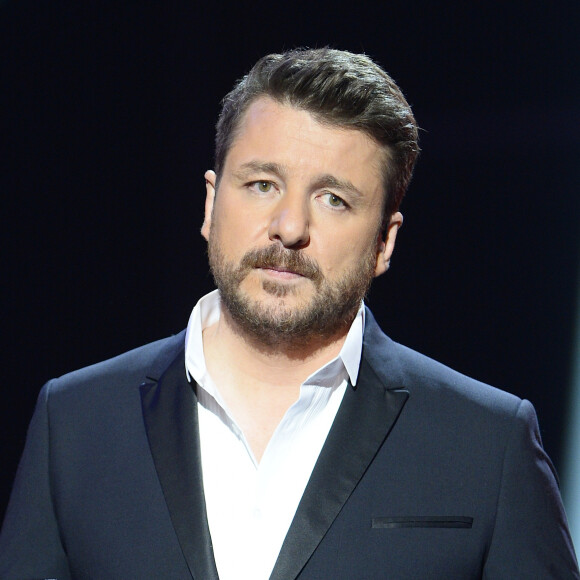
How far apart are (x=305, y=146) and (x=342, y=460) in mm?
643

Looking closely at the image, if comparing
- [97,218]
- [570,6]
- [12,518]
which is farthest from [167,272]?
[570,6]

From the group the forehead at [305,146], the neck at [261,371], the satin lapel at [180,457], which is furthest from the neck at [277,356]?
the forehead at [305,146]

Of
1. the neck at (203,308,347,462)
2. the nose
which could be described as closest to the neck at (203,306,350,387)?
the neck at (203,308,347,462)

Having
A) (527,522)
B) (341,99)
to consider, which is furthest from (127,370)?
(527,522)

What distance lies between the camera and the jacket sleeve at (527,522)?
1.87m

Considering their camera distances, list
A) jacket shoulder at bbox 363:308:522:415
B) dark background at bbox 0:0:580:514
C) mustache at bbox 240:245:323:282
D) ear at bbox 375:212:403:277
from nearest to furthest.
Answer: mustache at bbox 240:245:323:282
jacket shoulder at bbox 363:308:522:415
ear at bbox 375:212:403:277
dark background at bbox 0:0:580:514

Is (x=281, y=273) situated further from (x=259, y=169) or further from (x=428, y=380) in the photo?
(x=428, y=380)

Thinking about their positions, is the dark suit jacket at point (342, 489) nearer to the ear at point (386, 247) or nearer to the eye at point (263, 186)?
the ear at point (386, 247)

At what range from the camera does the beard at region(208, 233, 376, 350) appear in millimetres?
1903

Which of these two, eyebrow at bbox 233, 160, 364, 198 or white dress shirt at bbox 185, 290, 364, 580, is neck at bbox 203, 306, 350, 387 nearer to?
white dress shirt at bbox 185, 290, 364, 580

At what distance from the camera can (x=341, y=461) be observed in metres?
1.87

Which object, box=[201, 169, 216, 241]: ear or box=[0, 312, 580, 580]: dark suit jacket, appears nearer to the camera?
box=[0, 312, 580, 580]: dark suit jacket

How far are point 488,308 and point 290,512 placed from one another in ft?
3.65

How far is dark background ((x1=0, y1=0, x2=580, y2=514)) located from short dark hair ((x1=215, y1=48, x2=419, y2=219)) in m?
0.64
